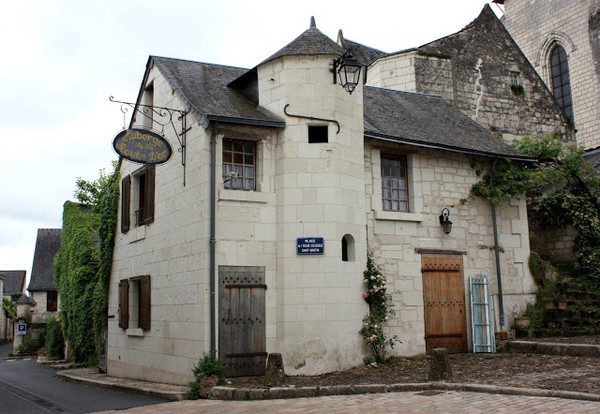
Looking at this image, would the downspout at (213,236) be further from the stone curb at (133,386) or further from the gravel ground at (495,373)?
the stone curb at (133,386)

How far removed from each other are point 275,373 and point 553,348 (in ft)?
17.1

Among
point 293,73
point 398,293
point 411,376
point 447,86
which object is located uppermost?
point 447,86

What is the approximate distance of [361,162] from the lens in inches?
444

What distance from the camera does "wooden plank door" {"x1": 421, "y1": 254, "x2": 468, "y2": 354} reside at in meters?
12.0

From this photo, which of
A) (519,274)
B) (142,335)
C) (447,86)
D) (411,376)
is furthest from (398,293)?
(447,86)

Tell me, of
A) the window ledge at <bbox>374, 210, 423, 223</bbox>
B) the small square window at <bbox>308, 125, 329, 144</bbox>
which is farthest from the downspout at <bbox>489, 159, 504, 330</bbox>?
the small square window at <bbox>308, 125, 329, 144</bbox>

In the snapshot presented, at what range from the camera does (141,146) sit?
10.3 meters

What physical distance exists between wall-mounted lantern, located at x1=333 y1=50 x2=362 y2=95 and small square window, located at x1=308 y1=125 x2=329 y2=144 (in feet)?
2.79

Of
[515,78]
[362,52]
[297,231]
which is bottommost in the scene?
[297,231]

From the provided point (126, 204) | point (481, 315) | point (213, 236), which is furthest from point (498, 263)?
point (126, 204)

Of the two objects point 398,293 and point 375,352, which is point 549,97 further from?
point 375,352

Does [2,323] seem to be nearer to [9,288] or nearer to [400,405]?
[9,288]

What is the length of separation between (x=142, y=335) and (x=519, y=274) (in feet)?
26.7

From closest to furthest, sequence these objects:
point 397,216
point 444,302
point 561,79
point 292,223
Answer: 1. point 292,223
2. point 397,216
3. point 444,302
4. point 561,79
